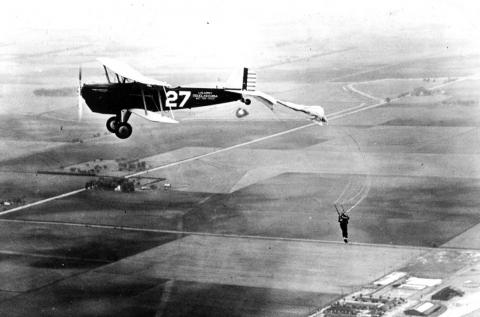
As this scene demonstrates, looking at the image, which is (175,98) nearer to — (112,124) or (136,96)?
(136,96)

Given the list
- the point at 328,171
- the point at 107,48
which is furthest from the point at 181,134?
the point at 328,171

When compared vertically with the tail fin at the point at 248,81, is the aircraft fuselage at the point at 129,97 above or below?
below

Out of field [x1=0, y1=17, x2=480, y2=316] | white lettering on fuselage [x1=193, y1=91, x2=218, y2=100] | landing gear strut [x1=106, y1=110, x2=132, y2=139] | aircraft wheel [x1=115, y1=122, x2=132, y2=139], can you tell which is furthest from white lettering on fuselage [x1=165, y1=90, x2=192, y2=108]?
field [x1=0, y1=17, x2=480, y2=316]

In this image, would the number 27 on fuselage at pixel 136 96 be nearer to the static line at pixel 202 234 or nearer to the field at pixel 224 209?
the field at pixel 224 209

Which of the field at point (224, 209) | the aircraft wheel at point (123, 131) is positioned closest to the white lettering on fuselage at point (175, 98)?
the aircraft wheel at point (123, 131)

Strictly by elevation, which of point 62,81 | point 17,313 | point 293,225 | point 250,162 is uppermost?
point 62,81

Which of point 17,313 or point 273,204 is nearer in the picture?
point 17,313

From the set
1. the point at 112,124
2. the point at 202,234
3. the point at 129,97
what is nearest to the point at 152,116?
the point at 112,124

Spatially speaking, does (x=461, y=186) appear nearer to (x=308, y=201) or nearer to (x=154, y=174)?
(x=308, y=201)
